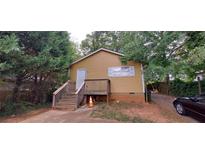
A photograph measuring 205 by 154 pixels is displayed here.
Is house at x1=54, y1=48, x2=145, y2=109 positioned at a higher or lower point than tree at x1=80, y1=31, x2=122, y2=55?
lower

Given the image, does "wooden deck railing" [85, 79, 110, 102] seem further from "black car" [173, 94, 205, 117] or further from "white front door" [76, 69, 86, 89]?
"black car" [173, 94, 205, 117]

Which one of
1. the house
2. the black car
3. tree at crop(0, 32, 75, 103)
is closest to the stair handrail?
the house

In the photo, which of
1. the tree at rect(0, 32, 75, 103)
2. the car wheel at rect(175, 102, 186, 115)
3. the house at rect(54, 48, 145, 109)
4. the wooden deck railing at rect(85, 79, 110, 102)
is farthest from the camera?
the house at rect(54, 48, 145, 109)

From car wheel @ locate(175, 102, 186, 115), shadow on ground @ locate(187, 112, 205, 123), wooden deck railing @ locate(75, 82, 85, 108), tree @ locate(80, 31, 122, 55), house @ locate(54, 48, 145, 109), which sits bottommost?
shadow on ground @ locate(187, 112, 205, 123)

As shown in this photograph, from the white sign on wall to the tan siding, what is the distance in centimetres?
16

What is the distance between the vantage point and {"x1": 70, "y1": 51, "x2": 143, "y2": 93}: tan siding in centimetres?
841

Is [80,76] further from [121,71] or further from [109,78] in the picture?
[121,71]

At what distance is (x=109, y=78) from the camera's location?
8727 mm

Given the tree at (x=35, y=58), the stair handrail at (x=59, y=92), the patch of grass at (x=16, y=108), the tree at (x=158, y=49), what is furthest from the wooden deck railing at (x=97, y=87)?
the patch of grass at (x=16, y=108)

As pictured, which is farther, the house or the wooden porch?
the house

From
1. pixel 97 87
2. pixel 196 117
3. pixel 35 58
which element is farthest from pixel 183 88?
pixel 35 58

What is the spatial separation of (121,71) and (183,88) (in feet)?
11.8
